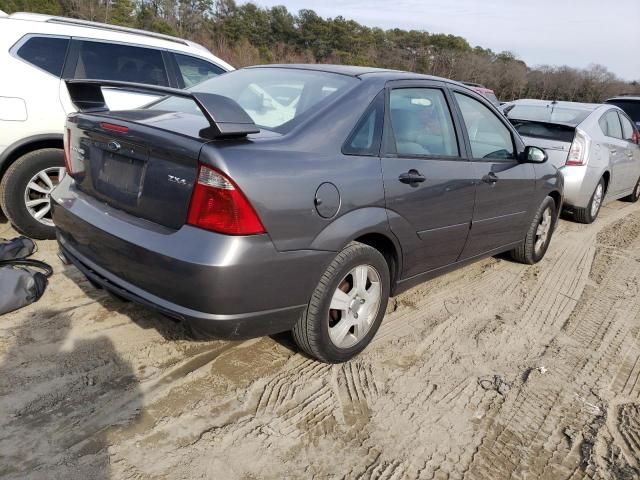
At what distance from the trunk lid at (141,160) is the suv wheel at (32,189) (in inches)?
64.2

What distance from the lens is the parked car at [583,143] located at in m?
6.29

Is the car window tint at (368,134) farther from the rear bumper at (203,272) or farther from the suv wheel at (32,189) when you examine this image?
the suv wheel at (32,189)

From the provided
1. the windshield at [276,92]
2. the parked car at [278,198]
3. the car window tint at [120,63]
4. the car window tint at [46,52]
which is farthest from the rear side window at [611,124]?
the car window tint at [46,52]

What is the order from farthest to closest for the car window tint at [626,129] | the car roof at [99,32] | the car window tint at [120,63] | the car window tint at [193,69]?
the car window tint at [626,129]
the car window tint at [193,69]
the car window tint at [120,63]
the car roof at [99,32]

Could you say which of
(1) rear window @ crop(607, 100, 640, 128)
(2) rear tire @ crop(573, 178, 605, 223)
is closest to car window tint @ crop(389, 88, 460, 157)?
(2) rear tire @ crop(573, 178, 605, 223)

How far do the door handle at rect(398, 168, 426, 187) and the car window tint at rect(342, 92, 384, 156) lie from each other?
0.23 meters

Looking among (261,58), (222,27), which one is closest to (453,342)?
(261,58)

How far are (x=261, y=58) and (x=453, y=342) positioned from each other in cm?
2557

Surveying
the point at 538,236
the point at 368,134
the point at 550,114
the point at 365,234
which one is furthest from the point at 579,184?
the point at 365,234

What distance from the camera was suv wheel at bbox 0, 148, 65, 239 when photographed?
14.0ft

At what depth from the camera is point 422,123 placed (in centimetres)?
334

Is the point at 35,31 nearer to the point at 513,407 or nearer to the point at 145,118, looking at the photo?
the point at 145,118

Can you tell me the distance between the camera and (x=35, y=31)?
4.40 m

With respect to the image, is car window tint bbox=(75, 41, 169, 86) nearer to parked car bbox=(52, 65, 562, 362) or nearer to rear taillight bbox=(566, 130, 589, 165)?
parked car bbox=(52, 65, 562, 362)
